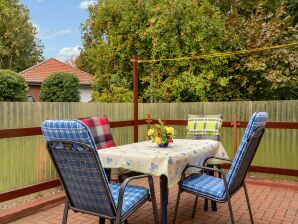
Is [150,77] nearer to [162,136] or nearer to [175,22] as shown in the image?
[175,22]

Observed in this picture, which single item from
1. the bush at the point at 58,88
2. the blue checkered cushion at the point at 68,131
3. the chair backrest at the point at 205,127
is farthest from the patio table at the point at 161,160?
the bush at the point at 58,88

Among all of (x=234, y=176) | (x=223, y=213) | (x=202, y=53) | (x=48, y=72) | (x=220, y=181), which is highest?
(x=48, y=72)

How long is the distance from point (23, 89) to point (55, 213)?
275 inches

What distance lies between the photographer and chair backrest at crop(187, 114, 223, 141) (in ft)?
14.8

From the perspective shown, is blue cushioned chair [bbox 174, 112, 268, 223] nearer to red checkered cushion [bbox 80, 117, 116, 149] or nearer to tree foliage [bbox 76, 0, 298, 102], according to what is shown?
red checkered cushion [bbox 80, 117, 116, 149]

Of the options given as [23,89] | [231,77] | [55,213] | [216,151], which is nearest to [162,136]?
[216,151]

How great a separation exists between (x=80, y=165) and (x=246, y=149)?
1.39 meters

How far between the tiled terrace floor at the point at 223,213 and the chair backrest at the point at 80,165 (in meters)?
1.22

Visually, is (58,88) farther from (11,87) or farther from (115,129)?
(115,129)

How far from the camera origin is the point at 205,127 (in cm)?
459

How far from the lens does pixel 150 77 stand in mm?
8688

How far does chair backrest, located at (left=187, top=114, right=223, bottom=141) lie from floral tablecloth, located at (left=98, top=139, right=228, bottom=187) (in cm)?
95

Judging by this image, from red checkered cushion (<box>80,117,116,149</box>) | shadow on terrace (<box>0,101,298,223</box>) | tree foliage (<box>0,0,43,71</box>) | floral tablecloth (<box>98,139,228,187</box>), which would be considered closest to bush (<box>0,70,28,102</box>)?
shadow on terrace (<box>0,101,298,223</box>)

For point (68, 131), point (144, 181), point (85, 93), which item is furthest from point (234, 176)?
point (85, 93)
